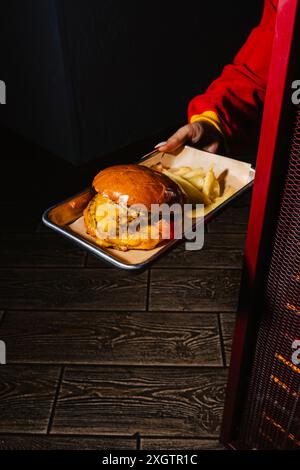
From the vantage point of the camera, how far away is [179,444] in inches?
54.1

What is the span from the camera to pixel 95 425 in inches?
56.2

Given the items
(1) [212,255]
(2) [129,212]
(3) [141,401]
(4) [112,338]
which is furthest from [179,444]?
(1) [212,255]

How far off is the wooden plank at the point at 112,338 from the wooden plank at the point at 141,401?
0.18 feet

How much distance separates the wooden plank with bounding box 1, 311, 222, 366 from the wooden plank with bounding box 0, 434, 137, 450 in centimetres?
30

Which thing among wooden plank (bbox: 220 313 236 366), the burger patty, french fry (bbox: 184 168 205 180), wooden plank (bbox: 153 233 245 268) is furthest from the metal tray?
wooden plank (bbox: 153 233 245 268)

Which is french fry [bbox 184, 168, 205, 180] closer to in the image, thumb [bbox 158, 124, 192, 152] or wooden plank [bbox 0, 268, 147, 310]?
thumb [bbox 158, 124, 192, 152]

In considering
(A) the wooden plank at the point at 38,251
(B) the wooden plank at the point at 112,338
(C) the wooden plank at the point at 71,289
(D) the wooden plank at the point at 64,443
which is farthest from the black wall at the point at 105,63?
(D) the wooden plank at the point at 64,443

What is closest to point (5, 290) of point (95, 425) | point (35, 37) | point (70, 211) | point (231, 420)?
point (95, 425)

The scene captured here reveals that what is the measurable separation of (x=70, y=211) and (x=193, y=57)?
8.00ft

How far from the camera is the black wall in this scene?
248cm

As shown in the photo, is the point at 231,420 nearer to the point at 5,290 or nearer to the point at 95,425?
the point at 95,425

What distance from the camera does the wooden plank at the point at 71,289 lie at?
186 centimetres

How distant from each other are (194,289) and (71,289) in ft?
1.89
